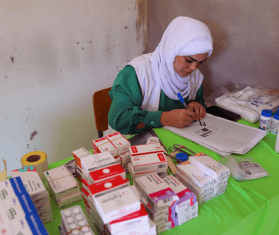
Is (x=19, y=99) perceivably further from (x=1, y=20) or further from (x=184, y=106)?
(x=184, y=106)

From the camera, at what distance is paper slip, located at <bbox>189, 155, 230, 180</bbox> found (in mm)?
903

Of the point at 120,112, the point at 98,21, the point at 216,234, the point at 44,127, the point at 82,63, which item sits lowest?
the point at 44,127

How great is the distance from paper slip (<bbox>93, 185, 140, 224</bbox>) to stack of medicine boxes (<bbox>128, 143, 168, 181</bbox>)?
8.8 inches

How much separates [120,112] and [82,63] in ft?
3.26

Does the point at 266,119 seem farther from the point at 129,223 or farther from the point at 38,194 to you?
the point at 38,194

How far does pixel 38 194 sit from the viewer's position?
79cm

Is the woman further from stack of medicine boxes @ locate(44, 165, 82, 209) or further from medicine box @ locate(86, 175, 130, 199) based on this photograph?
medicine box @ locate(86, 175, 130, 199)

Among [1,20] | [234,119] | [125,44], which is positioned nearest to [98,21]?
[125,44]

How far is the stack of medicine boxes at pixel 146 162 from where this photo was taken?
93 cm

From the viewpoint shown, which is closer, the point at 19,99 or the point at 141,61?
the point at 141,61

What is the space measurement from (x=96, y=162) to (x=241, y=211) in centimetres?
56

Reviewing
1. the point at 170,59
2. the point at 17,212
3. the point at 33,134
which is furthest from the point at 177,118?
the point at 33,134

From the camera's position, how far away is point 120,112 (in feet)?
4.95

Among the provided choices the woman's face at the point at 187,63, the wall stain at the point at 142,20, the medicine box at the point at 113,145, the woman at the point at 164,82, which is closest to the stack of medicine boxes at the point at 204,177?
the medicine box at the point at 113,145
